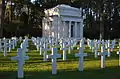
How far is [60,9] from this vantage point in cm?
5016

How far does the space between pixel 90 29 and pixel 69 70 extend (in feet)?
178

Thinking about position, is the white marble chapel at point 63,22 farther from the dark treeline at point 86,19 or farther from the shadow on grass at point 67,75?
the shadow on grass at point 67,75

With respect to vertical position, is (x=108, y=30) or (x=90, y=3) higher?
(x=90, y=3)

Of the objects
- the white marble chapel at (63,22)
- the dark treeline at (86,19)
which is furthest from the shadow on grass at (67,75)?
the dark treeline at (86,19)

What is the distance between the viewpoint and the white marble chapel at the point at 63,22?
1969 inches

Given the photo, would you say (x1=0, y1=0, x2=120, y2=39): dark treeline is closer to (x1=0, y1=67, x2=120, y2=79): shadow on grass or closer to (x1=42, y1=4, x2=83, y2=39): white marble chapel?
(x1=42, y1=4, x2=83, y2=39): white marble chapel

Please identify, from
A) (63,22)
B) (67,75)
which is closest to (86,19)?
(63,22)

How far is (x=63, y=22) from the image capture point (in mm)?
50562

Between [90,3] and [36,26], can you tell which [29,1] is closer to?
[36,26]

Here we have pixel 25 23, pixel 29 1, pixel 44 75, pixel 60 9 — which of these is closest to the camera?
pixel 44 75

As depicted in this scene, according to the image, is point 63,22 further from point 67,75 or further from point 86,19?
point 67,75

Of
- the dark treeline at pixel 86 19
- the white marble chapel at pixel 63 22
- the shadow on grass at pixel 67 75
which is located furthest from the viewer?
the dark treeline at pixel 86 19

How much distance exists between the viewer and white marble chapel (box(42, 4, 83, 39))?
5000 centimetres

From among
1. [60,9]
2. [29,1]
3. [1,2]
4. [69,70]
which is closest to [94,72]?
[69,70]
